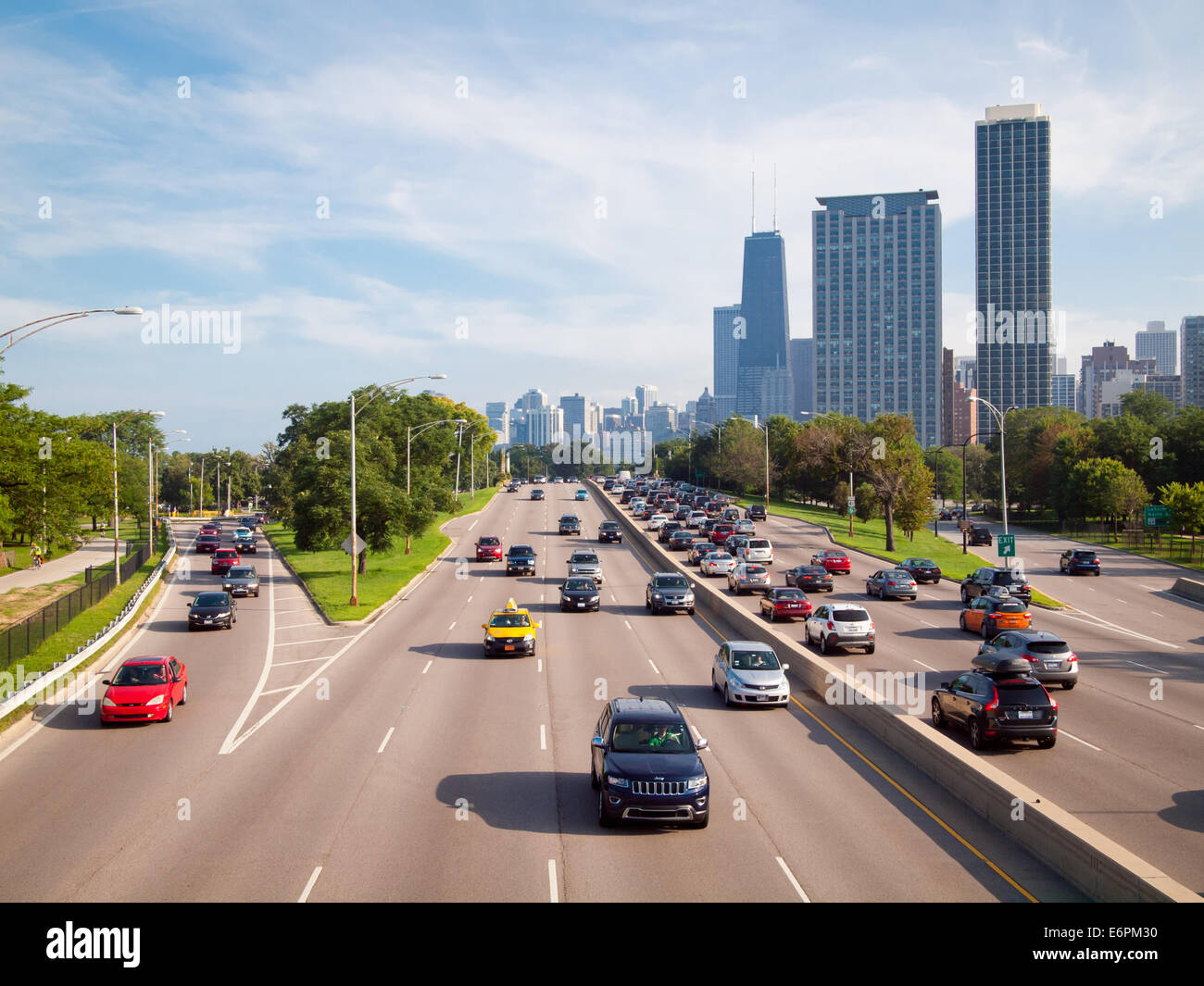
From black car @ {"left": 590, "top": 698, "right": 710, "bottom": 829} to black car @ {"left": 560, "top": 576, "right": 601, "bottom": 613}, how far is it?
22945 millimetres

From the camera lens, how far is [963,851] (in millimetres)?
11883

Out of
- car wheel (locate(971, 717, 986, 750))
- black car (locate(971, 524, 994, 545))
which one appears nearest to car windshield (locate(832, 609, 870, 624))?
car wheel (locate(971, 717, 986, 750))

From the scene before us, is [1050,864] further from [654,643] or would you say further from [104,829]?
[654,643]

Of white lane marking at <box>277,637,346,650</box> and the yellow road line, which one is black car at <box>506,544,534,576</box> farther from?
the yellow road line

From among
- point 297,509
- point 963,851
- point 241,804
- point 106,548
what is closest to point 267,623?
point 297,509

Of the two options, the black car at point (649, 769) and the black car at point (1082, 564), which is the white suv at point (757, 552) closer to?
the black car at point (1082, 564)

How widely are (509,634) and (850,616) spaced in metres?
10.1

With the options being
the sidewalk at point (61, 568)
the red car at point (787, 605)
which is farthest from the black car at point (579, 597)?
the sidewalk at point (61, 568)

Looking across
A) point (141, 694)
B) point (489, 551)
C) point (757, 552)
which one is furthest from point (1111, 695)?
point (489, 551)

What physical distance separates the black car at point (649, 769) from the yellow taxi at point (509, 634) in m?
13.6

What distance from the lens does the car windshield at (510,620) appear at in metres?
28.4

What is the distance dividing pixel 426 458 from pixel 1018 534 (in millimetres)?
55474

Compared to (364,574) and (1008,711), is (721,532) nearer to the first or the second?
(364,574)

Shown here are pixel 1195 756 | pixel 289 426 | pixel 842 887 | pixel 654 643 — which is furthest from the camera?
pixel 289 426
